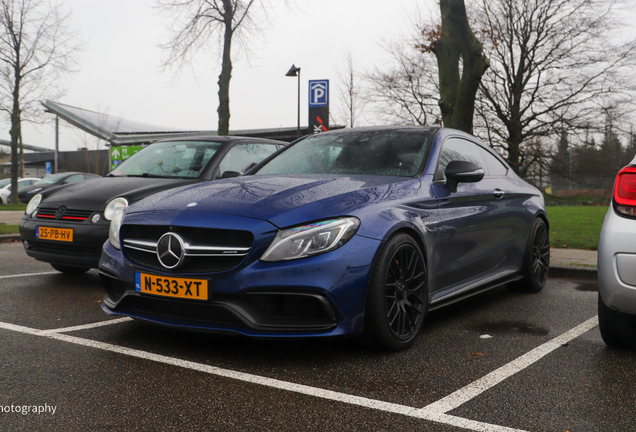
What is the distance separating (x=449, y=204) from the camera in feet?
14.1

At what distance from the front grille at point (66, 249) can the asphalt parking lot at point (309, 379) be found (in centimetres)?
93

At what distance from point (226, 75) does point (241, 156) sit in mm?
9646

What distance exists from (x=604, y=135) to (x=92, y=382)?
28322 mm

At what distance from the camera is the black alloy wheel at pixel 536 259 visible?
562cm

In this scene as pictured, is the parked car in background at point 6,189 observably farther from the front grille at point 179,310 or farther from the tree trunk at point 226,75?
the front grille at point 179,310

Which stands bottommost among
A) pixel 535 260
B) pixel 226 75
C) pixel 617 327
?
pixel 617 327

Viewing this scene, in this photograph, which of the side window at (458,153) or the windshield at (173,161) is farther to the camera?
the windshield at (173,161)

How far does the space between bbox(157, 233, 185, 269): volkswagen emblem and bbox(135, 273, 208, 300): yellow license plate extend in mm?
86

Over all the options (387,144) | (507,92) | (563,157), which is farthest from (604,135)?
(387,144)

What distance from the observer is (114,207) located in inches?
218

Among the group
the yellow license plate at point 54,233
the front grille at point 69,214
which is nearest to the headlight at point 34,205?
the front grille at point 69,214

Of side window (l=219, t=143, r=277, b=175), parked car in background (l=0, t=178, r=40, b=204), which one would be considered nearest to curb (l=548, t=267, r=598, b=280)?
side window (l=219, t=143, r=277, b=175)

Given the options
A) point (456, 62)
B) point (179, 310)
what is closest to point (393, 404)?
point (179, 310)

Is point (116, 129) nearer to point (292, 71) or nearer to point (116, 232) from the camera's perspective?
point (292, 71)
